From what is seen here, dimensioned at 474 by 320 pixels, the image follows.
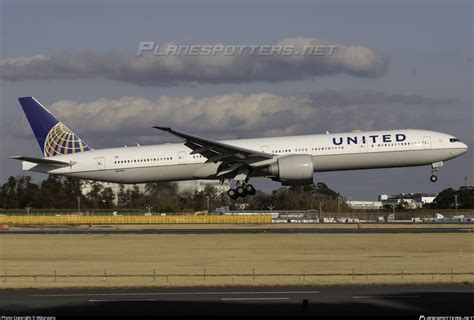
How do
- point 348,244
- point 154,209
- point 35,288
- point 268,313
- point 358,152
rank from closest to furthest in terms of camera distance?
point 268,313 < point 35,288 < point 348,244 < point 358,152 < point 154,209

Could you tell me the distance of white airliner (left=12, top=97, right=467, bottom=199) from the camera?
4919 centimetres

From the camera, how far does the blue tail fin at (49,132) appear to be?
54969 millimetres

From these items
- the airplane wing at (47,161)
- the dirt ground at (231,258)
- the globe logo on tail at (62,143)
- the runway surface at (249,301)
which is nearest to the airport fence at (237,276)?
the dirt ground at (231,258)

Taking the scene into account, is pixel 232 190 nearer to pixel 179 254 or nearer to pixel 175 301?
pixel 179 254

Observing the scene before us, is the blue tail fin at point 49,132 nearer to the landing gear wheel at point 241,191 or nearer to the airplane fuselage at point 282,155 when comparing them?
the airplane fuselage at point 282,155

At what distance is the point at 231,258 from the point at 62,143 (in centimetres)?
2105

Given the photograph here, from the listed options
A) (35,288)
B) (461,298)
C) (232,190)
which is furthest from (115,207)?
(461,298)

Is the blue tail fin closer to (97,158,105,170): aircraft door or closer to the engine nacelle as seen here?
(97,158,105,170): aircraft door

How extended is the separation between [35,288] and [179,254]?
1227cm

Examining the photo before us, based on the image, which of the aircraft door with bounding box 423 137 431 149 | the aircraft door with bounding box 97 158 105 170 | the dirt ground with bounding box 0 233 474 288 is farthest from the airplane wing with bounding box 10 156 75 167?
the aircraft door with bounding box 423 137 431 149

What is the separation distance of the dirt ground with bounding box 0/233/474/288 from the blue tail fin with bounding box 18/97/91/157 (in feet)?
19.5

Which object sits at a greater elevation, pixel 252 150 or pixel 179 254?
pixel 252 150

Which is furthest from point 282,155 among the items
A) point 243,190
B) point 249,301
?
point 249,301

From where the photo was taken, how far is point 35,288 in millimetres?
29281
